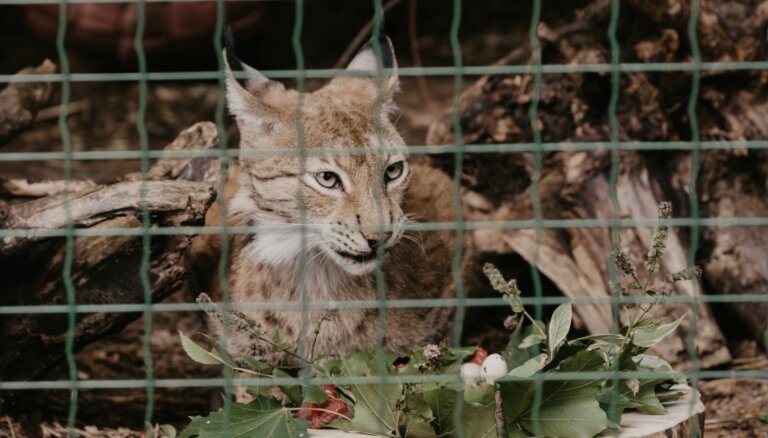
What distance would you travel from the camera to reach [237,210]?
4.95 meters

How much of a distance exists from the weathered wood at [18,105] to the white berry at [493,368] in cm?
289

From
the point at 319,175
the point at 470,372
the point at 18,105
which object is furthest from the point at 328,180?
the point at 18,105

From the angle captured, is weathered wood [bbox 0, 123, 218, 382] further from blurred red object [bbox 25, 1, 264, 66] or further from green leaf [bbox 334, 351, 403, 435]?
blurred red object [bbox 25, 1, 264, 66]

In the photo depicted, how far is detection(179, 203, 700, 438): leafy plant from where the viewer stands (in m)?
3.64

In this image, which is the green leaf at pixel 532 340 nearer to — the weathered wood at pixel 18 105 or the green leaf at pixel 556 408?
the green leaf at pixel 556 408

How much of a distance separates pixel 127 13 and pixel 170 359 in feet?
14.5

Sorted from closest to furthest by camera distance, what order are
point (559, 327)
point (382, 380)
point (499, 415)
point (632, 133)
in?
point (382, 380), point (499, 415), point (559, 327), point (632, 133)

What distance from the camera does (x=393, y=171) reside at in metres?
4.78

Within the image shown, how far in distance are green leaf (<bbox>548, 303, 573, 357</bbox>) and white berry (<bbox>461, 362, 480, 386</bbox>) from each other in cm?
29

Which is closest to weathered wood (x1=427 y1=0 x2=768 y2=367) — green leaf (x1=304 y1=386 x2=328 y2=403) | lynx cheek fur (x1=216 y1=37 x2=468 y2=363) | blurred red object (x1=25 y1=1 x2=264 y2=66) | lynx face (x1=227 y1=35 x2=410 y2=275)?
lynx cheek fur (x1=216 y1=37 x2=468 y2=363)

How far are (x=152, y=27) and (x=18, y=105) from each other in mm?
4342

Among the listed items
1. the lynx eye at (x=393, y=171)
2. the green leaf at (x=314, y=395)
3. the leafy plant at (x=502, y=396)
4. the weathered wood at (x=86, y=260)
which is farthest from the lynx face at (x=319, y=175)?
the green leaf at (x=314, y=395)

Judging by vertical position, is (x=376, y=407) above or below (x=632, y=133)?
below

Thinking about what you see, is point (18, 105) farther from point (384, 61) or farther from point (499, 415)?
point (499, 415)
